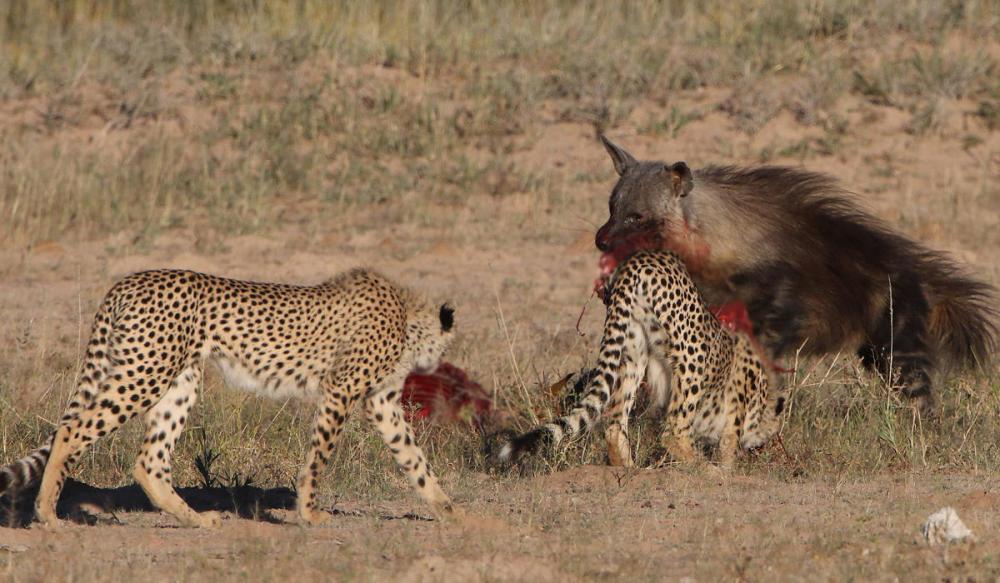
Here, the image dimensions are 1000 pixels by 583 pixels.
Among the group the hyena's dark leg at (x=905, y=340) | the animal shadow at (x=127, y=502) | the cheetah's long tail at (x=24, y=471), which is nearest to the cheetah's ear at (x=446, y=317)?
the animal shadow at (x=127, y=502)

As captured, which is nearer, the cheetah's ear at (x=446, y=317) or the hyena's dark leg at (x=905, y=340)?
the cheetah's ear at (x=446, y=317)

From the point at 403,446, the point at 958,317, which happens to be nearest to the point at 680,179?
the point at 958,317

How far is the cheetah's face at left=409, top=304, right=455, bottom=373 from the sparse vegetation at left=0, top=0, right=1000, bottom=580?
24.4 inches

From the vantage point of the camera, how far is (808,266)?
7.88 meters

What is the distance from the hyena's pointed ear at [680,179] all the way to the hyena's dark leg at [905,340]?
1.30 m

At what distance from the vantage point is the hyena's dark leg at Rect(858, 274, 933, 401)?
25.7 ft

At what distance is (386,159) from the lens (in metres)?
12.8

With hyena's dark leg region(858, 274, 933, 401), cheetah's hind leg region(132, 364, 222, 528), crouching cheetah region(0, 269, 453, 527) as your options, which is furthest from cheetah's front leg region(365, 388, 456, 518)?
hyena's dark leg region(858, 274, 933, 401)

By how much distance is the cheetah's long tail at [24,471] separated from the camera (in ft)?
17.4

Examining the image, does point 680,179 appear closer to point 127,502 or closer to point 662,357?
point 662,357

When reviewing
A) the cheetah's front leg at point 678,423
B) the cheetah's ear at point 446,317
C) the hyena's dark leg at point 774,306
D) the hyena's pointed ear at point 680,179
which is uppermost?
the hyena's pointed ear at point 680,179

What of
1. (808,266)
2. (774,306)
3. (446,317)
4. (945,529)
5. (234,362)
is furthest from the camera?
(808,266)

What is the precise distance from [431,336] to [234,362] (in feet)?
2.77

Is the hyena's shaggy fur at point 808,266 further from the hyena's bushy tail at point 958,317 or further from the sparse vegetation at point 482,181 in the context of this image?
the sparse vegetation at point 482,181
